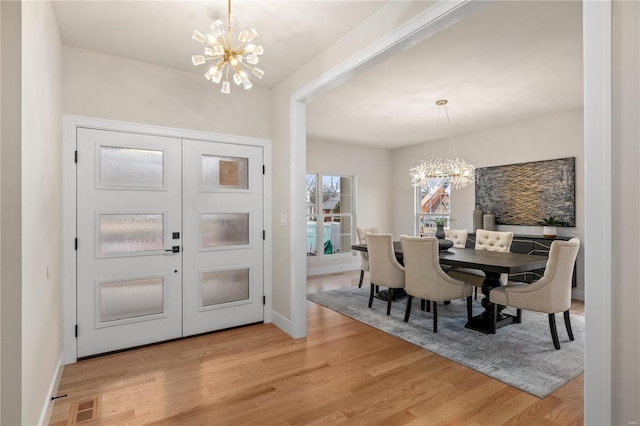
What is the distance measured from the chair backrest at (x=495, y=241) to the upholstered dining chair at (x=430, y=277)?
1.38m

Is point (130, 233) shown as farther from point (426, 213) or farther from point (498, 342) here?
point (426, 213)

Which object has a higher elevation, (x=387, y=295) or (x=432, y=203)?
(x=432, y=203)

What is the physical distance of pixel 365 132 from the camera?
6.32 metres

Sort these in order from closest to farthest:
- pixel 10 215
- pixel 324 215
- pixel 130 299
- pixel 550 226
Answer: pixel 10 215, pixel 130 299, pixel 550 226, pixel 324 215

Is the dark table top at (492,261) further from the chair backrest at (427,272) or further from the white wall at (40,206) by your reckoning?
the white wall at (40,206)

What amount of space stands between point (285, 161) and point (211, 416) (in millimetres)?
2385

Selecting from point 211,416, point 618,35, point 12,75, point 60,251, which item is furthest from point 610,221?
point 60,251

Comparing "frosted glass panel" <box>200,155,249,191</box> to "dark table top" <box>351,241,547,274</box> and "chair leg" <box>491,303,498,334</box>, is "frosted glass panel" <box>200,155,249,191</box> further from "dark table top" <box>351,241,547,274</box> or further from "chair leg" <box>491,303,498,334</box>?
"chair leg" <box>491,303,498,334</box>

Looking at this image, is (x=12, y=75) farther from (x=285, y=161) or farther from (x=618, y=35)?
(x=618, y=35)

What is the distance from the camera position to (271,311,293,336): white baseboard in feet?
11.5

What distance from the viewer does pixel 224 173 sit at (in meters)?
3.68

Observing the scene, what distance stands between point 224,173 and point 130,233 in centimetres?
109

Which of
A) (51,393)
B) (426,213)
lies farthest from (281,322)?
(426,213)

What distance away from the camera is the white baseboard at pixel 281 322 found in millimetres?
3516
